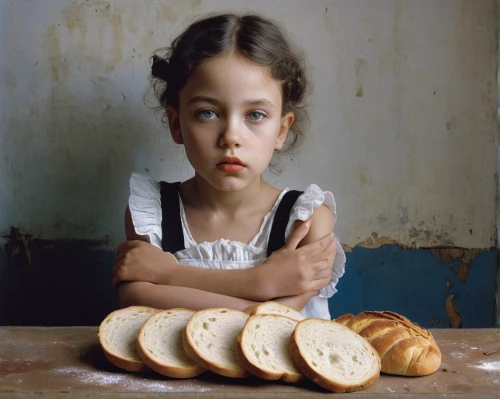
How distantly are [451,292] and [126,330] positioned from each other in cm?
117

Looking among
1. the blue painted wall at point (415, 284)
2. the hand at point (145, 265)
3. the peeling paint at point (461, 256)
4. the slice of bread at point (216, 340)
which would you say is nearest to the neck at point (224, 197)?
the hand at point (145, 265)

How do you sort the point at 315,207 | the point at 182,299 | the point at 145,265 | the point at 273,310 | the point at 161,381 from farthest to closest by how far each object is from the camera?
the point at 315,207 < the point at 145,265 < the point at 182,299 < the point at 273,310 < the point at 161,381

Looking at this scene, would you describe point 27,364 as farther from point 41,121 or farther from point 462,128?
point 462,128

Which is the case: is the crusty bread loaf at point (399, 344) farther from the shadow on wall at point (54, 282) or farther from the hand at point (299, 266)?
the shadow on wall at point (54, 282)

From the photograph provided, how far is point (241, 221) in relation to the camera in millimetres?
1795

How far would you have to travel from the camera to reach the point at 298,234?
1.69 m

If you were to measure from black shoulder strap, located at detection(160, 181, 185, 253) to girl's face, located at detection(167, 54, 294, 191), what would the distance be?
0.20m

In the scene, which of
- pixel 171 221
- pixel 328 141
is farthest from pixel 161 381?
pixel 328 141

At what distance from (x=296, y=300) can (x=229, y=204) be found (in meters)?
0.36

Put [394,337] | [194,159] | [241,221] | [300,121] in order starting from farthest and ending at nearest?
[300,121] < [241,221] < [194,159] < [394,337]

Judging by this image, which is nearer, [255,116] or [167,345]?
[167,345]

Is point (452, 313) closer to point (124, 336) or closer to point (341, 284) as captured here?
point (341, 284)

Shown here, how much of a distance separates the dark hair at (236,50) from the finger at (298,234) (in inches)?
13.1

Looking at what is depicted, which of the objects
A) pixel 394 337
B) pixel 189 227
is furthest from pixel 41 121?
pixel 394 337
